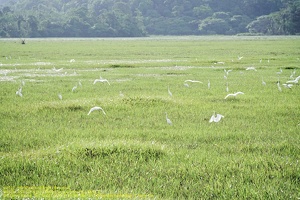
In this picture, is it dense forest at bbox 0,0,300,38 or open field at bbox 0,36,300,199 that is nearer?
open field at bbox 0,36,300,199

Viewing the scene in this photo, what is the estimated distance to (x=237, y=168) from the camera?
643 cm

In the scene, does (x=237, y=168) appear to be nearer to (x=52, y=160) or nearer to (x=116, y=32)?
(x=52, y=160)

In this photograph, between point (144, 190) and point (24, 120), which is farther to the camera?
point (24, 120)

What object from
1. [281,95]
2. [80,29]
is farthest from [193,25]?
[281,95]

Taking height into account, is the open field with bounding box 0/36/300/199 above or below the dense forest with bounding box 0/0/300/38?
above

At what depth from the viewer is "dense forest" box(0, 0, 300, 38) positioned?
120 m

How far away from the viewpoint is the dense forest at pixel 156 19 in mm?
120000

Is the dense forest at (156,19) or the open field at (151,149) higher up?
the open field at (151,149)

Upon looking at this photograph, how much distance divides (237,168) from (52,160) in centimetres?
312

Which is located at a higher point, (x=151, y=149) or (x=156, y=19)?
(x=151, y=149)

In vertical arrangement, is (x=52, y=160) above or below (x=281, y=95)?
above

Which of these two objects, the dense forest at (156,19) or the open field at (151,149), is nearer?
the open field at (151,149)

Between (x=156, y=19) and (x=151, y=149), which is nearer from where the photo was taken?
(x=151, y=149)

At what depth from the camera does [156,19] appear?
165m
